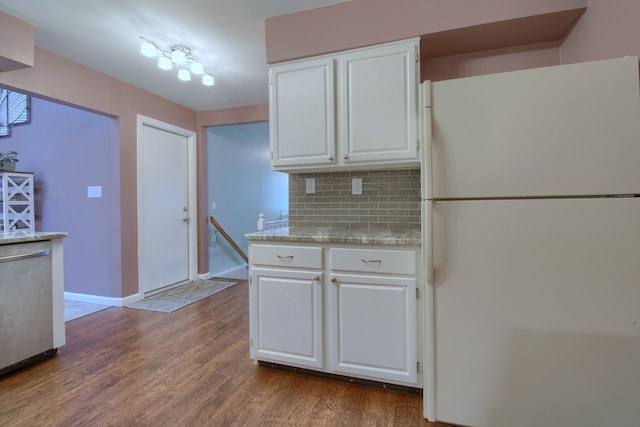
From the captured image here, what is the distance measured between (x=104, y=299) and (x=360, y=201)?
9.83ft

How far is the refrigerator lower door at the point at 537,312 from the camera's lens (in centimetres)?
116

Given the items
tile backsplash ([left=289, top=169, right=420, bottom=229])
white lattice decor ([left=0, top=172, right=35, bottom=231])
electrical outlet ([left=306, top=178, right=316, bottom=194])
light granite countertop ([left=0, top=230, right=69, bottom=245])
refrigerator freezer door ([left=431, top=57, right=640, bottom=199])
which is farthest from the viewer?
white lattice decor ([left=0, top=172, right=35, bottom=231])

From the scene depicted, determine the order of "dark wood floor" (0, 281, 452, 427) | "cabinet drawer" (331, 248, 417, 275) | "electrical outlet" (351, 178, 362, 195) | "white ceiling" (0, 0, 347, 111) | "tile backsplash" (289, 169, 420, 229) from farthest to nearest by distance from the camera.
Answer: "electrical outlet" (351, 178, 362, 195) < "tile backsplash" (289, 169, 420, 229) < "white ceiling" (0, 0, 347, 111) < "cabinet drawer" (331, 248, 417, 275) < "dark wood floor" (0, 281, 452, 427)

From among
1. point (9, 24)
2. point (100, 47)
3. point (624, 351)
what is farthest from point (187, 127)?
point (624, 351)

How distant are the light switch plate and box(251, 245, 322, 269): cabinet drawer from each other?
95.1 inches

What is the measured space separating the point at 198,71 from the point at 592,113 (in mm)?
2668

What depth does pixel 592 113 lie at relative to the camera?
1.18 metres

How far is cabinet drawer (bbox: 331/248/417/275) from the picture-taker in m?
1.61

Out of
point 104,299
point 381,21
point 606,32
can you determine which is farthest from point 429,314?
point 104,299

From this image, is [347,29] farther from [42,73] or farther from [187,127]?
[187,127]

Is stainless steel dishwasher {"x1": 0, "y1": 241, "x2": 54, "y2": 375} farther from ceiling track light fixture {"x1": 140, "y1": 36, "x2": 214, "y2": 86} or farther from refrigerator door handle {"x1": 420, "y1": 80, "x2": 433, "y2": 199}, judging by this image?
refrigerator door handle {"x1": 420, "y1": 80, "x2": 433, "y2": 199}

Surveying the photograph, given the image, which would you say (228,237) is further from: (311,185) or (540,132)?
(540,132)

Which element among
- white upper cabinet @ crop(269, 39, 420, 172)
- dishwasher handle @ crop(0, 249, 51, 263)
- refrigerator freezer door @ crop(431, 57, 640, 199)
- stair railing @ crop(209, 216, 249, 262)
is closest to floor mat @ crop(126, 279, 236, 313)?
stair railing @ crop(209, 216, 249, 262)

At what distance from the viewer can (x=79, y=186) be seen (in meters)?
3.38
